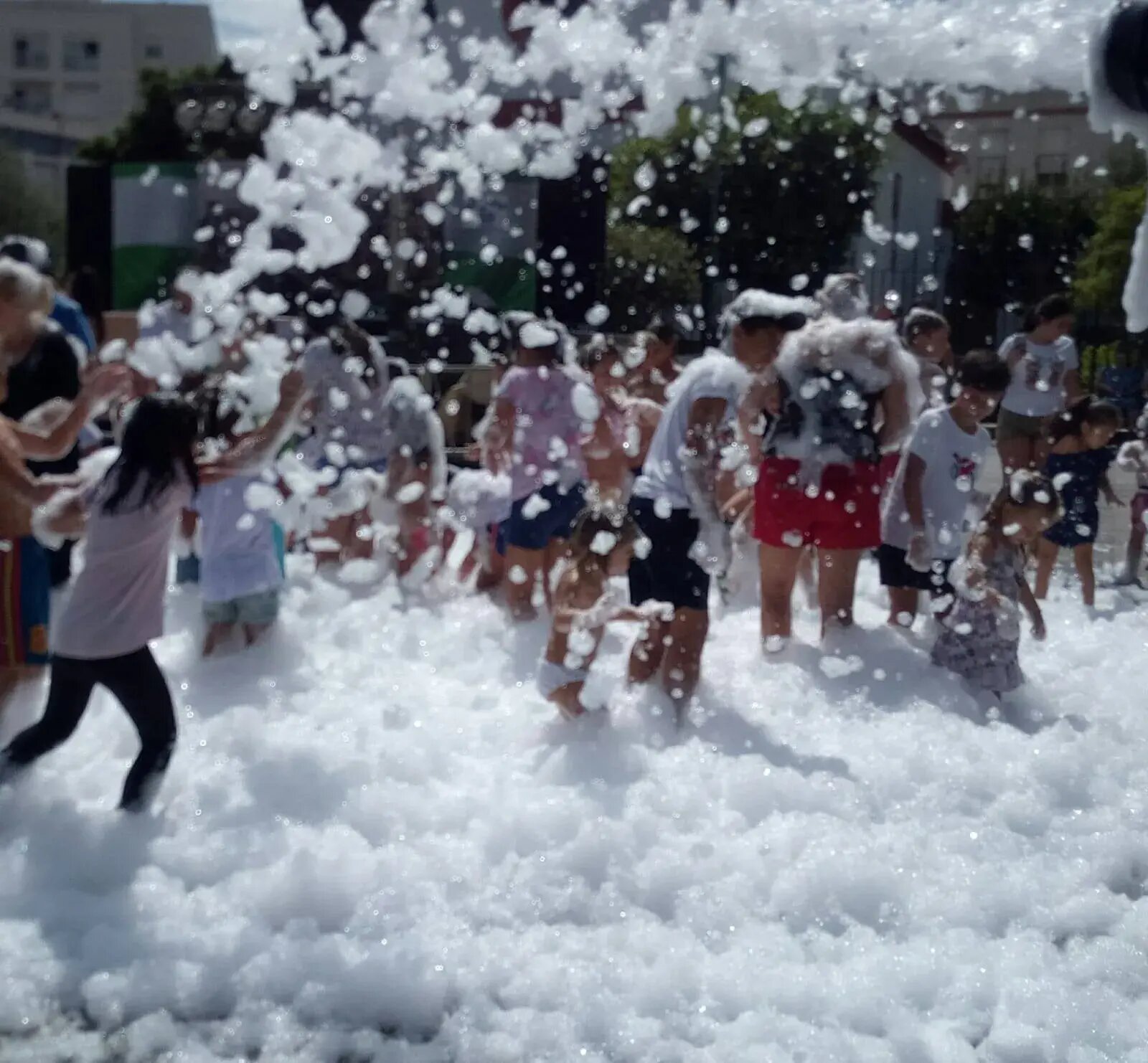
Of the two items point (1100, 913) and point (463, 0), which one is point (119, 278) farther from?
point (1100, 913)

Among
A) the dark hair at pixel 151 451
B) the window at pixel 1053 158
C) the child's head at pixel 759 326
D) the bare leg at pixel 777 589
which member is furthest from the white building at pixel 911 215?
the dark hair at pixel 151 451

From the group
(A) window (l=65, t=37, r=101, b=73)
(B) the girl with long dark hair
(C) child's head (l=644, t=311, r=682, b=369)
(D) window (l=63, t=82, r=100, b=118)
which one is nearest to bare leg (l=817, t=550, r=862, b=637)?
(C) child's head (l=644, t=311, r=682, b=369)

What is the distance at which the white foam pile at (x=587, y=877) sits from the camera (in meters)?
3.38

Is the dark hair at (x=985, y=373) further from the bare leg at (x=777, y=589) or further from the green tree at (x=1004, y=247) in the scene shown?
the green tree at (x=1004, y=247)

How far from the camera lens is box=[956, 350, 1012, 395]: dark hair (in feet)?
19.6

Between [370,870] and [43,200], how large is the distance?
39.5 meters

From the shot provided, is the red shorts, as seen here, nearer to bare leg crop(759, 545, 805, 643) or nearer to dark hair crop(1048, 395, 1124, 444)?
bare leg crop(759, 545, 805, 643)

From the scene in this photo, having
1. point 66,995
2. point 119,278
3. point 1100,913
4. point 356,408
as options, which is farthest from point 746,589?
point 119,278

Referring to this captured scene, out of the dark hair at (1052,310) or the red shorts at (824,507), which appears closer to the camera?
the red shorts at (824,507)

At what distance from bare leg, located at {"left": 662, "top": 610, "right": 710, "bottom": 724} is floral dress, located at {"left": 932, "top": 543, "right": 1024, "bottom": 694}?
1071mm

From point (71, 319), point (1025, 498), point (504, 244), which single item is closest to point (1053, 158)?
point (504, 244)

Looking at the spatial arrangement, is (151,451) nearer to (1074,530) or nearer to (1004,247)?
(1074,530)

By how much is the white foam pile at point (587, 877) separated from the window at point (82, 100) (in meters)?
64.8

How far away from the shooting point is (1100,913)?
3.98m
